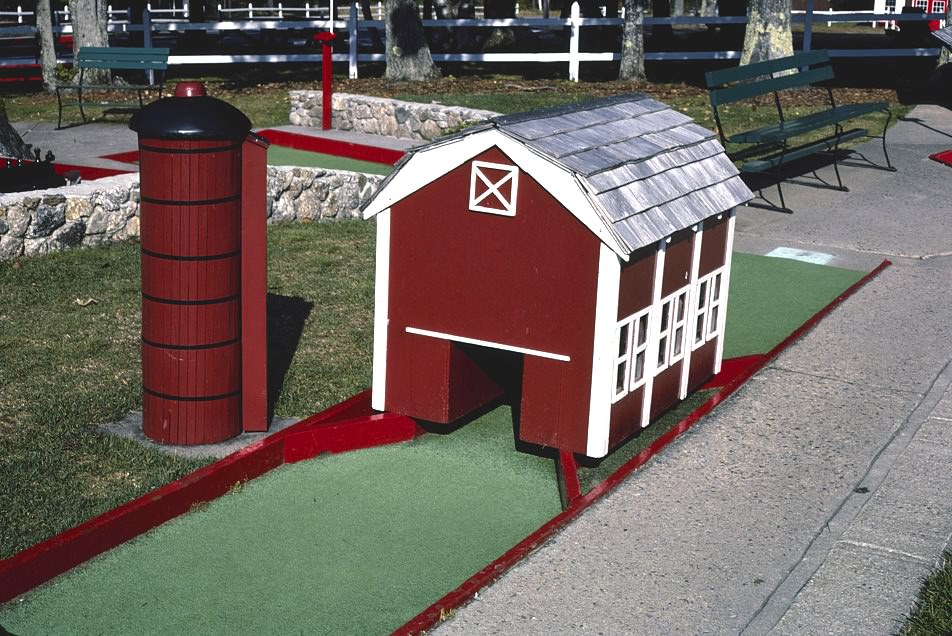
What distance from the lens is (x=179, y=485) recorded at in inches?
206

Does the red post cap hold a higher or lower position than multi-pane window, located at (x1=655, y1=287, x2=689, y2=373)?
higher

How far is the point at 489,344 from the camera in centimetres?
575

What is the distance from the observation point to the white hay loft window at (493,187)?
5512 millimetres

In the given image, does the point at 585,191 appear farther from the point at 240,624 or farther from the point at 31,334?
the point at 31,334

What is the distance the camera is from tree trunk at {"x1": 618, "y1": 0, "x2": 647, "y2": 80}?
2178 centimetres

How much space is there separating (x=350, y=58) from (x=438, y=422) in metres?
16.7

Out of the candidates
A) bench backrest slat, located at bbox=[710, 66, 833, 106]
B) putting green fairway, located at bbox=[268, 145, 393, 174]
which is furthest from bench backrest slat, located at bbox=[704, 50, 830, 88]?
putting green fairway, located at bbox=[268, 145, 393, 174]

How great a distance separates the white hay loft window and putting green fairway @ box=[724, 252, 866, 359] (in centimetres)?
250

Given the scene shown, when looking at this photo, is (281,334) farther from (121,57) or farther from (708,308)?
(121,57)

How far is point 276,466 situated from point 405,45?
16.1 m

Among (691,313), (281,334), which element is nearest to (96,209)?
(281,334)

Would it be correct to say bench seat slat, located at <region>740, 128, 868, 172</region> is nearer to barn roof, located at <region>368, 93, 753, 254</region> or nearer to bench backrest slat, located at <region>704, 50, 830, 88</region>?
bench backrest slat, located at <region>704, 50, 830, 88</region>

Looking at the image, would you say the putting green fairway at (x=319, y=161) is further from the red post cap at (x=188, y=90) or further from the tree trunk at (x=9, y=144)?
the red post cap at (x=188, y=90)

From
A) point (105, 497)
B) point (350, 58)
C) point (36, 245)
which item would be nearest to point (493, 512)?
point (105, 497)
